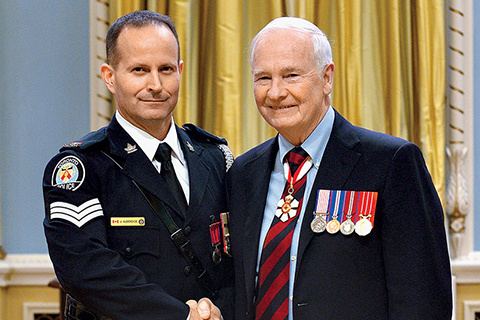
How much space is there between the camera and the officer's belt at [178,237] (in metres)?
1.71

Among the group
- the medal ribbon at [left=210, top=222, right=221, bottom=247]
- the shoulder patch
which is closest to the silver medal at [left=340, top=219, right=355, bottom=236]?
the medal ribbon at [left=210, top=222, right=221, bottom=247]

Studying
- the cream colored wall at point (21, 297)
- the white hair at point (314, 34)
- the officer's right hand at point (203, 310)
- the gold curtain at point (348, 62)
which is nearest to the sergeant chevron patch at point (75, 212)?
the officer's right hand at point (203, 310)

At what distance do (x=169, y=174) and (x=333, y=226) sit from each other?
0.55 m

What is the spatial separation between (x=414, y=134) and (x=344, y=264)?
177 cm

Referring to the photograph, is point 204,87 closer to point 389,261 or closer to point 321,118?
point 321,118

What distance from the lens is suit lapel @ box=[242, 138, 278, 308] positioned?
1675 mm

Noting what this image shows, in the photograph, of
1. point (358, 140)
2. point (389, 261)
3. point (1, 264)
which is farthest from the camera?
point (1, 264)

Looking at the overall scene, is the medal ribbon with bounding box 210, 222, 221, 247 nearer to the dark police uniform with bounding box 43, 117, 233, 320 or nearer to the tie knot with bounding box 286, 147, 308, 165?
the dark police uniform with bounding box 43, 117, 233, 320

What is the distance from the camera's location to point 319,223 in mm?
1600

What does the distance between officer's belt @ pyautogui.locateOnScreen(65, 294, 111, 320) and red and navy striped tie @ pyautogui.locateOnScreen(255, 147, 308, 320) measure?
0.48 meters

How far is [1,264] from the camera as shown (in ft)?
10.0

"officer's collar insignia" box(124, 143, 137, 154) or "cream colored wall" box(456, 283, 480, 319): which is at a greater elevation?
"officer's collar insignia" box(124, 143, 137, 154)

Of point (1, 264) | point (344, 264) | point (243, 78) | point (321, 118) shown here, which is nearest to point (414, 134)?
Result: point (243, 78)

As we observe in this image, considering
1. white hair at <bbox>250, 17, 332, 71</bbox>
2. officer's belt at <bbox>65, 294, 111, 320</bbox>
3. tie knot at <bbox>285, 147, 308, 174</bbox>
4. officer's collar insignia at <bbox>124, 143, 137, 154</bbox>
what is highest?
white hair at <bbox>250, 17, 332, 71</bbox>
